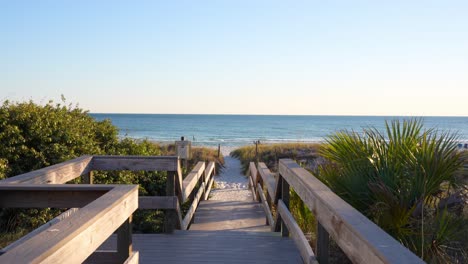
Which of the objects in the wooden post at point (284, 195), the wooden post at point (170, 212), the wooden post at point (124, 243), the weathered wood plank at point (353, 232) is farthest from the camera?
the wooden post at point (170, 212)

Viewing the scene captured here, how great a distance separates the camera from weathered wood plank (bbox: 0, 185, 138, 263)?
6.26 feet

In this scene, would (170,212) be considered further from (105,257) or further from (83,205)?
(83,205)

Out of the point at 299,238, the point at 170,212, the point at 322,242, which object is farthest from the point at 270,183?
the point at 322,242

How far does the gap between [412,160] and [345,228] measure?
344cm

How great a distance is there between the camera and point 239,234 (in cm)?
631

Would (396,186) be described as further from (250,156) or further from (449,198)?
(250,156)

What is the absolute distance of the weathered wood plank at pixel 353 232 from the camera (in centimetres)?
203

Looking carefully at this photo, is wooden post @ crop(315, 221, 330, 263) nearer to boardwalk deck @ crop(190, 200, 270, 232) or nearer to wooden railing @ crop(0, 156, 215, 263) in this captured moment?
wooden railing @ crop(0, 156, 215, 263)

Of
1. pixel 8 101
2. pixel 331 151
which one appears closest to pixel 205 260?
pixel 331 151

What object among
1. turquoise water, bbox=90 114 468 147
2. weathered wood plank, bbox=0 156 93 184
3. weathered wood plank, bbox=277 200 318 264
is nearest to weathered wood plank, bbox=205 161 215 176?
weathered wood plank, bbox=0 156 93 184

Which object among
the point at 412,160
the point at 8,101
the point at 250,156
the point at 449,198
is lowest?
the point at 250,156

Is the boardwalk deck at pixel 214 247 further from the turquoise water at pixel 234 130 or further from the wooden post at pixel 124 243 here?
the turquoise water at pixel 234 130

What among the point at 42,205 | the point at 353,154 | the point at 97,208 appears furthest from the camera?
the point at 353,154

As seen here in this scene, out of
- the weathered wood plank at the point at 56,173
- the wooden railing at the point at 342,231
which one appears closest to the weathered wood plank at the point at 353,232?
the wooden railing at the point at 342,231
